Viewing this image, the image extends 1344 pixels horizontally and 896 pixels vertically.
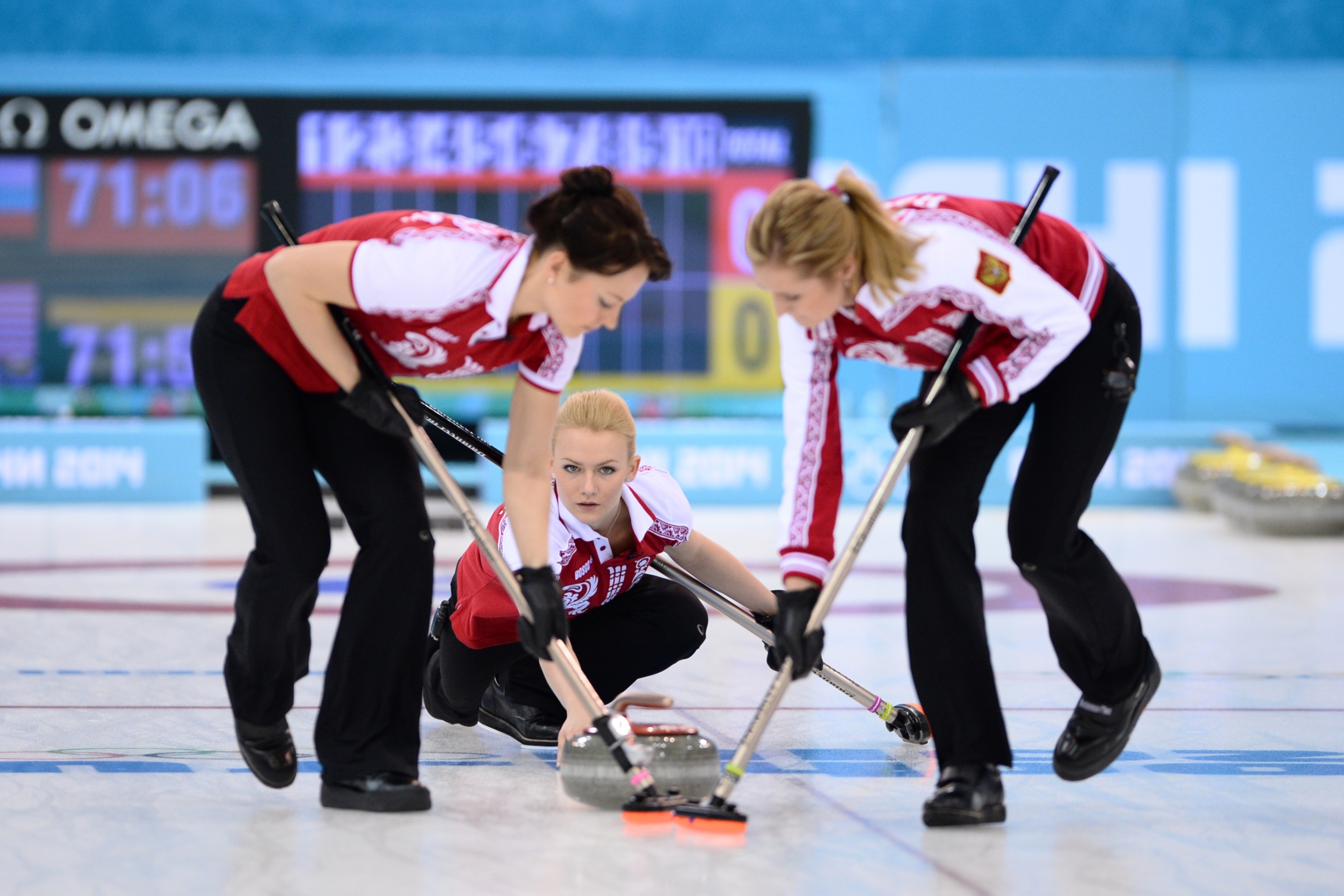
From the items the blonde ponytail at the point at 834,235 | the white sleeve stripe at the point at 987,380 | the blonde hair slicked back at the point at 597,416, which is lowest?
the blonde hair slicked back at the point at 597,416

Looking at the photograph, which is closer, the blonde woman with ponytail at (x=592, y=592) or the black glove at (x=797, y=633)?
the black glove at (x=797, y=633)

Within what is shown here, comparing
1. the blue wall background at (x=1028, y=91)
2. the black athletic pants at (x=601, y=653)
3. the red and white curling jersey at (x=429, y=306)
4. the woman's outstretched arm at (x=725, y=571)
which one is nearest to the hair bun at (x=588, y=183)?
the red and white curling jersey at (x=429, y=306)

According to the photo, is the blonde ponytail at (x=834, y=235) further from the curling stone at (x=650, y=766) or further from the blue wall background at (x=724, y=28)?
the blue wall background at (x=724, y=28)

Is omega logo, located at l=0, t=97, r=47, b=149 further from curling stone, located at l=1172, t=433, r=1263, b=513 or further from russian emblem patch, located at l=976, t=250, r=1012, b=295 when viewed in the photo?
russian emblem patch, located at l=976, t=250, r=1012, b=295

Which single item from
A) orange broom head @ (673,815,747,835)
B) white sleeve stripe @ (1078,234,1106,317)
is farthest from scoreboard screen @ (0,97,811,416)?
orange broom head @ (673,815,747,835)

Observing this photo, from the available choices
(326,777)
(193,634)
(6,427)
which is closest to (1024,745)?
(326,777)

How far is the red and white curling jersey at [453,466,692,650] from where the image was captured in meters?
2.93

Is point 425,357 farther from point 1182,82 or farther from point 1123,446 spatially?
point 1182,82

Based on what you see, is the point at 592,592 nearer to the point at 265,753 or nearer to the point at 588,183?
the point at 265,753

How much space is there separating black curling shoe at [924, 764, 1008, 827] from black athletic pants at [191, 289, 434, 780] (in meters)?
0.88

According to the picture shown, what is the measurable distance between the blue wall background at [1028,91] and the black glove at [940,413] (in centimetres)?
979

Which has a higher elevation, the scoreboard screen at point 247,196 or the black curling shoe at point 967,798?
the scoreboard screen at point 247,196

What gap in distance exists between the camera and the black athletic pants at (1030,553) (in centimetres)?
245

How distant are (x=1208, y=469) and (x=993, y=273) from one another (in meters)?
8.64
